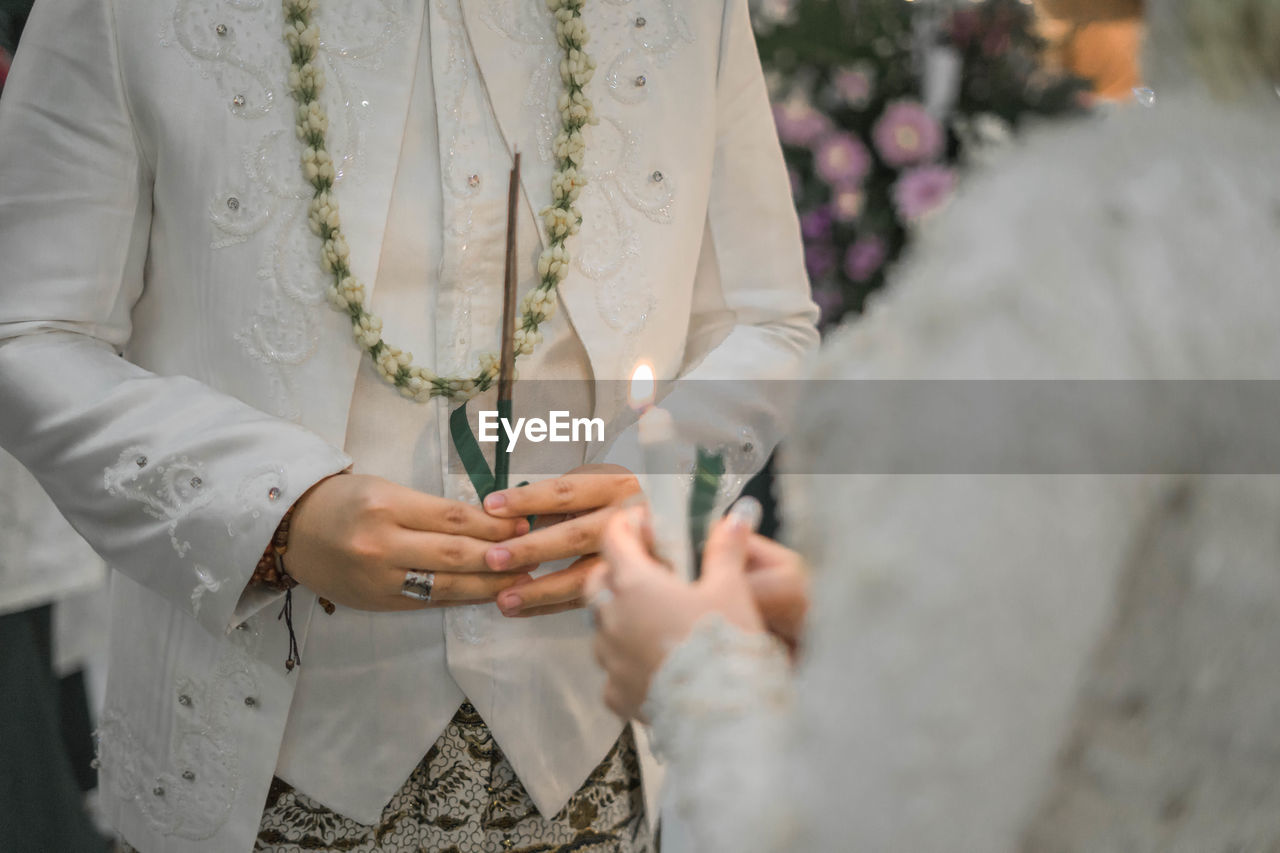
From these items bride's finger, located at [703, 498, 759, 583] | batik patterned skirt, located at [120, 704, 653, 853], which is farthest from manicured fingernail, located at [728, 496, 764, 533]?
batik patterned skirt, located at [120, 704, 653, 853]

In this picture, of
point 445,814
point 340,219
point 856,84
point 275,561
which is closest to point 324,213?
point 340,219

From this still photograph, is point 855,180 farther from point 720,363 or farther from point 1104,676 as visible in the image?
point 1104,676

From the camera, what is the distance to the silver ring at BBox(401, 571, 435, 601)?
2.36ft

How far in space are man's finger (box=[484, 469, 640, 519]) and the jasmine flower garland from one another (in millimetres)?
120

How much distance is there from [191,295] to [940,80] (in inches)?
55.8

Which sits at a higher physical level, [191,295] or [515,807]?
[191,295]

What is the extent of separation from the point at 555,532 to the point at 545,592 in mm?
49

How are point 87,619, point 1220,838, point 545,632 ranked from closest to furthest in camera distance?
point 1220,838
point 545,632
point 87,619

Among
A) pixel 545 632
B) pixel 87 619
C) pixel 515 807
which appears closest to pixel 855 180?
Answer: pixel 545 632

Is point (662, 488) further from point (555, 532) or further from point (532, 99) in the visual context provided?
point (532, 99)

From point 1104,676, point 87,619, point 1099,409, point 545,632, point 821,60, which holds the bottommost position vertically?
point 87,619

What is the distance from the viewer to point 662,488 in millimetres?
670

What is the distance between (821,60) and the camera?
1720 millimetres

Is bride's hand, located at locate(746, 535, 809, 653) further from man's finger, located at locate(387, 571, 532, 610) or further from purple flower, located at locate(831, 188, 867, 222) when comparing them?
purple flower, located at locate(831, 188, 867, 222)
